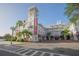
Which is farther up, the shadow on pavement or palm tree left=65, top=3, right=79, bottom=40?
palm tree left=65, top=3, right=79, bottom=40

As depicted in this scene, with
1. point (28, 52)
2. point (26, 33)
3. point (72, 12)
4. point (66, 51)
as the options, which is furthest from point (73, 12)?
point (28, 52)

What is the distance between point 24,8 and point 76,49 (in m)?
1.05

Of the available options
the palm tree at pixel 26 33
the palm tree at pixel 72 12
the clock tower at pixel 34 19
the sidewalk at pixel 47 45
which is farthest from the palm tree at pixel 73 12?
the palm tree at pixel 26 33

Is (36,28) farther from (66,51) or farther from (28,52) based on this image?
(66,51)

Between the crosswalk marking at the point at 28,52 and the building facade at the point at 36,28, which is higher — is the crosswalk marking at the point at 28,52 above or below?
below

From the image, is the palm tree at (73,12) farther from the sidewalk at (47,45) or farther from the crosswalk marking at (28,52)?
the crosswalk marking at (28,52)

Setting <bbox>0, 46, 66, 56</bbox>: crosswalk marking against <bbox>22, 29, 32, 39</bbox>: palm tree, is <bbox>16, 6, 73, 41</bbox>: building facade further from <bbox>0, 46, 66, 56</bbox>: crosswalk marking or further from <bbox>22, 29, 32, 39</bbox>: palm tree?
<bbox>0, 46, 66, 56</bbox>: crosswalk marking

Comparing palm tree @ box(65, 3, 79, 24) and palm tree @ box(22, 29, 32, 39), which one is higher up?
palm tree @ box(65, 3, 79, 24)

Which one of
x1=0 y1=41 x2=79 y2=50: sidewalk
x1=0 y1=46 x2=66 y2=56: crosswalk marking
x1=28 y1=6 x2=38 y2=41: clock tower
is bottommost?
x1=0 y1=46 x2=66 y2=56: crosswalk marking

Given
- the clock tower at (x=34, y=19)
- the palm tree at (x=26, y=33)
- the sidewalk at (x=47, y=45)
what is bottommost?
the sidewalk at (x=47, y=45)

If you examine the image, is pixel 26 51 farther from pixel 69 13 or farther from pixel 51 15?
pixel 69 13

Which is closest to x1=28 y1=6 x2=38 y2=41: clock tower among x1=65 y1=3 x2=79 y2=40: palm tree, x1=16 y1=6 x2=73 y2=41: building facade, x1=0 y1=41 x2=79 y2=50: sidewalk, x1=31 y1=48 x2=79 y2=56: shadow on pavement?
x1=16 y1=6 x2=73 y2=41: building facade

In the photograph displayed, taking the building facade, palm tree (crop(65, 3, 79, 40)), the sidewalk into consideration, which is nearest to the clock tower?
the building facade

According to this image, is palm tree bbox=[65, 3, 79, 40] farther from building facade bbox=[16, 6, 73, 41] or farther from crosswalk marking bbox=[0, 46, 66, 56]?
crosswalk marking bbox=[0, 46, 66, 56]
